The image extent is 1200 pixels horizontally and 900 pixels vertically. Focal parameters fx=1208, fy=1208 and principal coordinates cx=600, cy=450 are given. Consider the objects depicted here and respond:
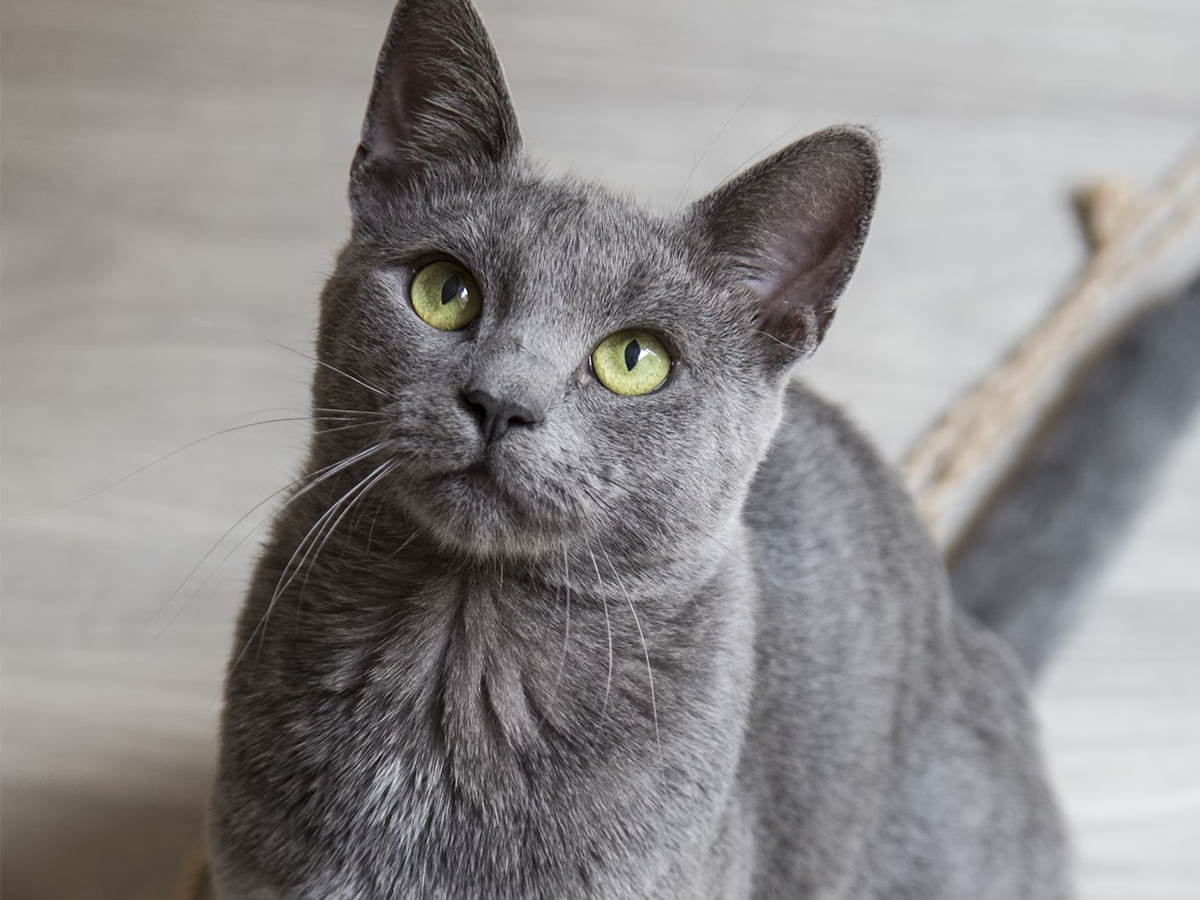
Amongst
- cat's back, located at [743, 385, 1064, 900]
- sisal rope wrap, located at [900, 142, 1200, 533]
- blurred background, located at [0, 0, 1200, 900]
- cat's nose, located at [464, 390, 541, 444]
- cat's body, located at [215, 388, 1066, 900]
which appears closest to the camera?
cat's nose, located at [464, 390, 541, 444]

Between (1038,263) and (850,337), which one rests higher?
(1038,263)

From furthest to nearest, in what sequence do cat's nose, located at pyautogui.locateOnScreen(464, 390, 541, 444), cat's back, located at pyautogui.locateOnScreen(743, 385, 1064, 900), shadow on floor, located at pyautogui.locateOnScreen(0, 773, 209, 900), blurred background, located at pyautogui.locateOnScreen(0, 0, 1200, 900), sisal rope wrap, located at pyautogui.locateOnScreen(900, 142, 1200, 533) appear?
sisal rope wrap, located at pyautogui.locateOnScreen(900, 142, 1200, 533), blurred background, located at pyautogui.locateOnScreen(0, 0, 1200, 900), shadow on floor, located at pyautogui.locateOnScreen(0, 773, 209, 900), cat's back, located at pyautogui.locateOnScreen(743, 385, 1064, 900), cat's nose, located at pyautogui.locateOnScreen(464, 390, 541, 444)

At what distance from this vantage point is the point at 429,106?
944 mm

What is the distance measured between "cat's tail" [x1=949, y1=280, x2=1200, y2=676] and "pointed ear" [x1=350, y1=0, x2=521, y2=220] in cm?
88

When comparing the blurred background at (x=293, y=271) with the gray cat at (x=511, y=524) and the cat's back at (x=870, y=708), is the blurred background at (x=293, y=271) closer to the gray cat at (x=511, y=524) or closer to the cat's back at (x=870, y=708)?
the cat's back at (x=870, y=708)

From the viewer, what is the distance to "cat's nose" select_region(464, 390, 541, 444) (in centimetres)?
77

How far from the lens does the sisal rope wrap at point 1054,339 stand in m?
1.61

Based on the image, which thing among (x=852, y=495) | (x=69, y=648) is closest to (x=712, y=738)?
(x=852, y=495)

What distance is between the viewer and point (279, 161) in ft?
5.95

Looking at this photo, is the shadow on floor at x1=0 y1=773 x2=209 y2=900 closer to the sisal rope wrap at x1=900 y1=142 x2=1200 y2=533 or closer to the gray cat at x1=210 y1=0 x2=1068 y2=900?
the gray cat at x1=210 y1=0 x2=1068 y2=900

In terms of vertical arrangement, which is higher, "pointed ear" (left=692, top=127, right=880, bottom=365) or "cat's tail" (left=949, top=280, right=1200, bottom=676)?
"pointed ear" (left=692, top=127, right=880, bottom=365)

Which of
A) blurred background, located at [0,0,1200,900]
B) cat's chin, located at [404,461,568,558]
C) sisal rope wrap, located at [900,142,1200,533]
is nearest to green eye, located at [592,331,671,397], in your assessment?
cat's chin, located at [404,461,568,558]

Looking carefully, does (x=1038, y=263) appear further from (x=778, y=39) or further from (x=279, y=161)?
(x=279, y=161)

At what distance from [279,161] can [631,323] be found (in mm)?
1142
